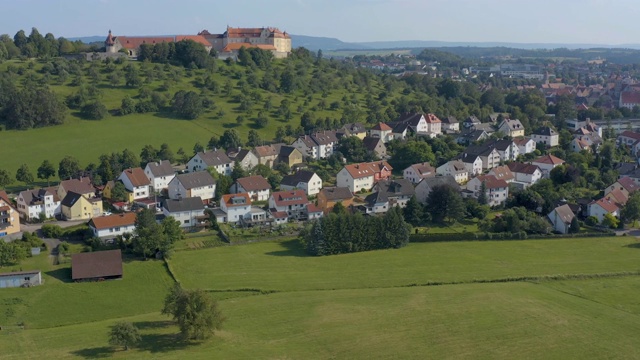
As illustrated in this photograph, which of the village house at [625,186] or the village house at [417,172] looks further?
the village house at [417,172]

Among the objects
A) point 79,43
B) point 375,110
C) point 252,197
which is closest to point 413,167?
point 252,197

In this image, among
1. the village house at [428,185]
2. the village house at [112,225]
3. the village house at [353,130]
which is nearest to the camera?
the village house at [112,225]

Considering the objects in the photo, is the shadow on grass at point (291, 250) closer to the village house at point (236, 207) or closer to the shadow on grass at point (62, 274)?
the village house at point (236, 207)

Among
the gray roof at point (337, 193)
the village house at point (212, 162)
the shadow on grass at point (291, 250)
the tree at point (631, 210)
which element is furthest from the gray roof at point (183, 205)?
the tree at point (631, 210)

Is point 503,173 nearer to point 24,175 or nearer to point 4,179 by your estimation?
point 24,175

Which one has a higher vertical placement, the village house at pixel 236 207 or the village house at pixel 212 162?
the village house at pixel 212 162

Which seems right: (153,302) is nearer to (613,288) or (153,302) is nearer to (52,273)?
(52,273)

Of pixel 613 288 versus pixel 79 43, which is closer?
pixel 613 288
